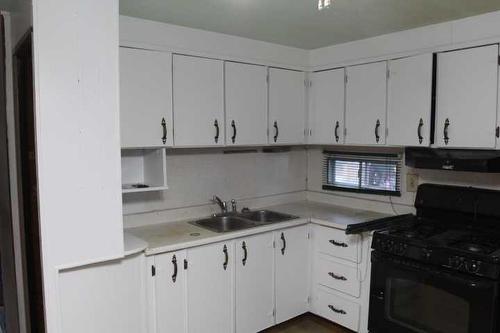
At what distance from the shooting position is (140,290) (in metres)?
2.27

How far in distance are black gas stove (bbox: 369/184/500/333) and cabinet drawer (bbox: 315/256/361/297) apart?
0.22 m

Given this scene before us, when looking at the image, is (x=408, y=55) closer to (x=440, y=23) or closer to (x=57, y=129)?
(x=440, y=23)

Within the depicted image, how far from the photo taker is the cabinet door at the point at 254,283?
9.26 feet

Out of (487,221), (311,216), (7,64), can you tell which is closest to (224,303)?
(311,216)

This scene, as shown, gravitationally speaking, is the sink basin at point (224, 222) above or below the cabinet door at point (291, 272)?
above

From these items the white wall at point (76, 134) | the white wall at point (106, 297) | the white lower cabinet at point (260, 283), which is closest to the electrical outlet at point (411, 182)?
the white lower cabinet at point (260, 283)

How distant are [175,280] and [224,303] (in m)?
0.45

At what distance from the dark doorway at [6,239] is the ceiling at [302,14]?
972 millimetres

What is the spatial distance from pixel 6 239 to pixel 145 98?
1288 mm

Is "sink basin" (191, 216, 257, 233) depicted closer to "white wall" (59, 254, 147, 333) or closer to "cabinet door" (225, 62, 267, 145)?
"cabinet door" (225, 62, 267, 145)

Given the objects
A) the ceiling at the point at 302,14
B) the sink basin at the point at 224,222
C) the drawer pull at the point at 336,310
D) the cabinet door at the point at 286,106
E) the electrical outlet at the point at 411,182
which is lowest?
the drawer pull at the point at 336,310

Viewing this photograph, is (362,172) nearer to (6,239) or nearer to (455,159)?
(455,159)

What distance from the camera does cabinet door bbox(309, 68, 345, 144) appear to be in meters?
3.29

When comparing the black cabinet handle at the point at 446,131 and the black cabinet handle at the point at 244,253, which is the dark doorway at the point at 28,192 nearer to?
the black cabinet handle at the point at 244,253
